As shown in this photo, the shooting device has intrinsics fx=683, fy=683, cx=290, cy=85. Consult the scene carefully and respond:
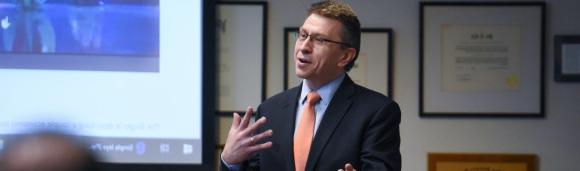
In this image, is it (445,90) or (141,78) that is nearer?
(141,78)

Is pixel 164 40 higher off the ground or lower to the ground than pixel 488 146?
higher

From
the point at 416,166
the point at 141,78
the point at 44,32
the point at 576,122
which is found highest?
the point at 44,32

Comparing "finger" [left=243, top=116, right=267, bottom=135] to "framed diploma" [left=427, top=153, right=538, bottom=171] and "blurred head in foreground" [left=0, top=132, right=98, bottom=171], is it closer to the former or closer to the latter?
"blurred head in foreground" [left=0, top=132, right=98, bottom=171]

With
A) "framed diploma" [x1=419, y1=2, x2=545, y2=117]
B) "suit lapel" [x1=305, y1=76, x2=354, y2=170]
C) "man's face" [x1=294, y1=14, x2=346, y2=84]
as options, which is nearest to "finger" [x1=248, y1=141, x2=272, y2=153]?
"suit lapel" [x1=305, y1=76, x2=354, y2=170]

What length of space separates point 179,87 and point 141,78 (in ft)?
0.48

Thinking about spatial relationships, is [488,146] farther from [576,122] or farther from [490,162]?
[576,122]

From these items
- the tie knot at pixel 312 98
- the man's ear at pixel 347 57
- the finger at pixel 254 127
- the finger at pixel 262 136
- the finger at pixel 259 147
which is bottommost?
the finger at pixel 259 147

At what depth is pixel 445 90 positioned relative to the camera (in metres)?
2.79

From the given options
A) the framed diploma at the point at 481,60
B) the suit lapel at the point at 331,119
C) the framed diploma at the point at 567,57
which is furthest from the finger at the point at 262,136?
the framed diploma at the point at 567,57

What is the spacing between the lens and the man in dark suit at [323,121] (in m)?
1.54

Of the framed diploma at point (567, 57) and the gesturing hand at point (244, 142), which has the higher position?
the framed diploma at point (567, 57)

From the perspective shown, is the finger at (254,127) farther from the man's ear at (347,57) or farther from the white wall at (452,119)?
the white wall at (452,119)

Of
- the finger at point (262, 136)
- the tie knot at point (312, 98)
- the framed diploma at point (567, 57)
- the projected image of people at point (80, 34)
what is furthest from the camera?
the framed diploma at point (567, 57)

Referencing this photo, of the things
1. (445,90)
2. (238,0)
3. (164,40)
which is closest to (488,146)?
(445,90)
